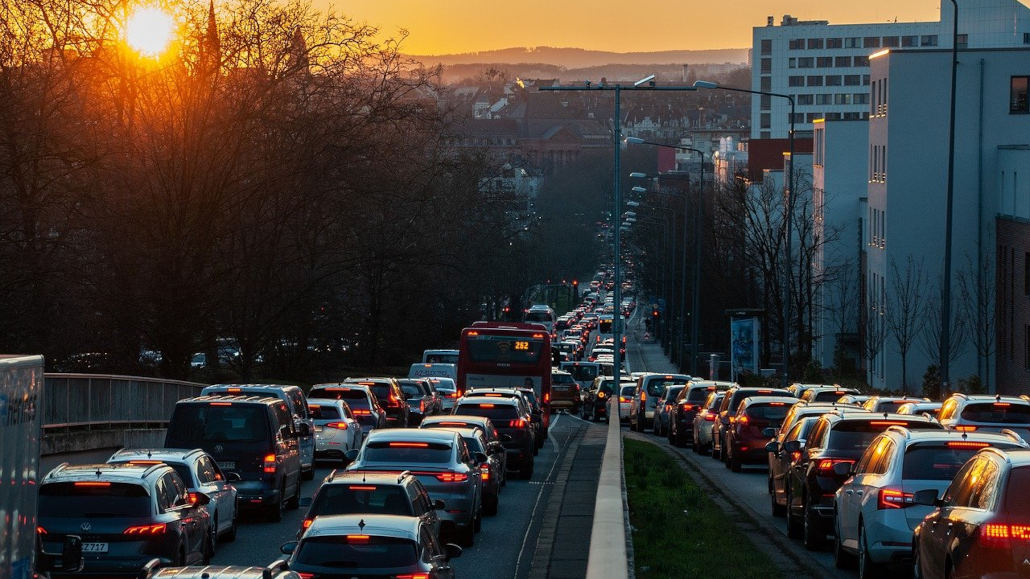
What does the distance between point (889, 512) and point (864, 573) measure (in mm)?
642

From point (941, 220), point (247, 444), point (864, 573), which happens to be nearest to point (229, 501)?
point (247, 444)

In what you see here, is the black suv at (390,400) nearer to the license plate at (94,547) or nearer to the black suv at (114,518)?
the black suv at (114,518)

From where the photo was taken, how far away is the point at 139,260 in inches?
1715

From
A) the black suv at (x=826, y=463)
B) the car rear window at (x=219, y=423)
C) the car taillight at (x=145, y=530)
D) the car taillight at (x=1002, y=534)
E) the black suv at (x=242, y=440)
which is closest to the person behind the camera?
the car taillight at (x=1002, y=534)

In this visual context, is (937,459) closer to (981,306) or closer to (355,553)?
(355,553)

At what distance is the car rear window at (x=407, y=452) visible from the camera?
69.4 feet

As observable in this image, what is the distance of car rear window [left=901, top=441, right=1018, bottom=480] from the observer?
1568cm

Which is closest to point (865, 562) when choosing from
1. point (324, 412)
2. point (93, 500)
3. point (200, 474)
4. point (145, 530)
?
point (145, 530)

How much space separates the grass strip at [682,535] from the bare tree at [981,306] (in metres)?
32.3

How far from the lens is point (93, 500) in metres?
16.0

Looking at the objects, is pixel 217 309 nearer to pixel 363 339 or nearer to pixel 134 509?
pixel 363 339

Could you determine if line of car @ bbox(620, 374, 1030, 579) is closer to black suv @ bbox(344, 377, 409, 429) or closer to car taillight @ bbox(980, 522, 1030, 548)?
car taillight @ bbox(980, 522, 1030, 548)

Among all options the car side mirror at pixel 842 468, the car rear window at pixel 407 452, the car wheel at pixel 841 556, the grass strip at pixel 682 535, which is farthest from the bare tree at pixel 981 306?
the car wheel at pixel 841 556

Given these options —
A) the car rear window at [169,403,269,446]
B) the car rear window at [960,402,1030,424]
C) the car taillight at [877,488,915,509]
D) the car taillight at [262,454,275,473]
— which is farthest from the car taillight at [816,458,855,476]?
the car rear window at [169,403,269,446]
